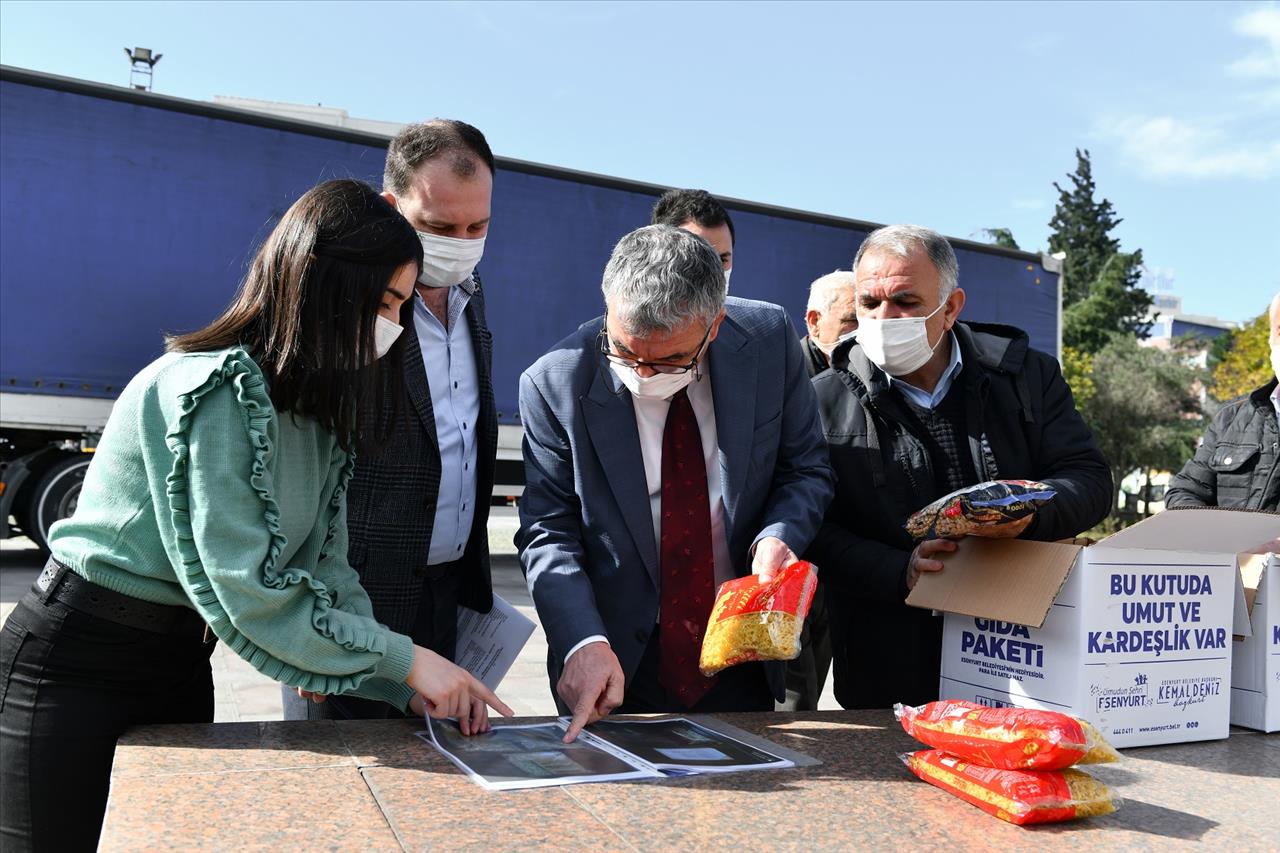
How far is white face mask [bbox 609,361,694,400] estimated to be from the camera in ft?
6.90

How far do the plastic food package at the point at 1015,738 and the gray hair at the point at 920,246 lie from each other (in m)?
1.16

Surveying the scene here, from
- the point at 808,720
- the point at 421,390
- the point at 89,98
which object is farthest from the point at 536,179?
the point at 808,720

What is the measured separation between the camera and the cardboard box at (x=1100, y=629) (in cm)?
181

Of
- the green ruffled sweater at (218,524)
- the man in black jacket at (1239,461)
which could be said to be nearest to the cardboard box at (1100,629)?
the green ruffled sweater at (218,524)

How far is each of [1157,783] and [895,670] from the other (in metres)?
0.72

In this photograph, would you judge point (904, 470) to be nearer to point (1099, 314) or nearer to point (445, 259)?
point (445, 259)

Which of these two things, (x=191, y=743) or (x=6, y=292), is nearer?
(x=191, y=743)

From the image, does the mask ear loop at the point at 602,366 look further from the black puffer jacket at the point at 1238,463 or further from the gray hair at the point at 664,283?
the black puffer jacket at the point at 1238,463

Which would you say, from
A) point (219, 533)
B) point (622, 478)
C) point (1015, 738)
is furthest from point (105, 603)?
point (1015, 738)

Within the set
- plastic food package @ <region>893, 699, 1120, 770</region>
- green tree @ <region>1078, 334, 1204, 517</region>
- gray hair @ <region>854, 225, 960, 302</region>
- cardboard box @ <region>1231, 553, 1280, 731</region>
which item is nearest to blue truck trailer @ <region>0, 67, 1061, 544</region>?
gray hair @ <region>854, 225, 960, 302</region>

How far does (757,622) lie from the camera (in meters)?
1.73

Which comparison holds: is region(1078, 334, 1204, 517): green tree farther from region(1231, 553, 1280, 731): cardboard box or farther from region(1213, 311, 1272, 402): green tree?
region(1231, 553, 1280, 731): cardboard box

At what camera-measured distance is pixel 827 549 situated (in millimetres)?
2311

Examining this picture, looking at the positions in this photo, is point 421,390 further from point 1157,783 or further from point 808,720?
point 1157,783
